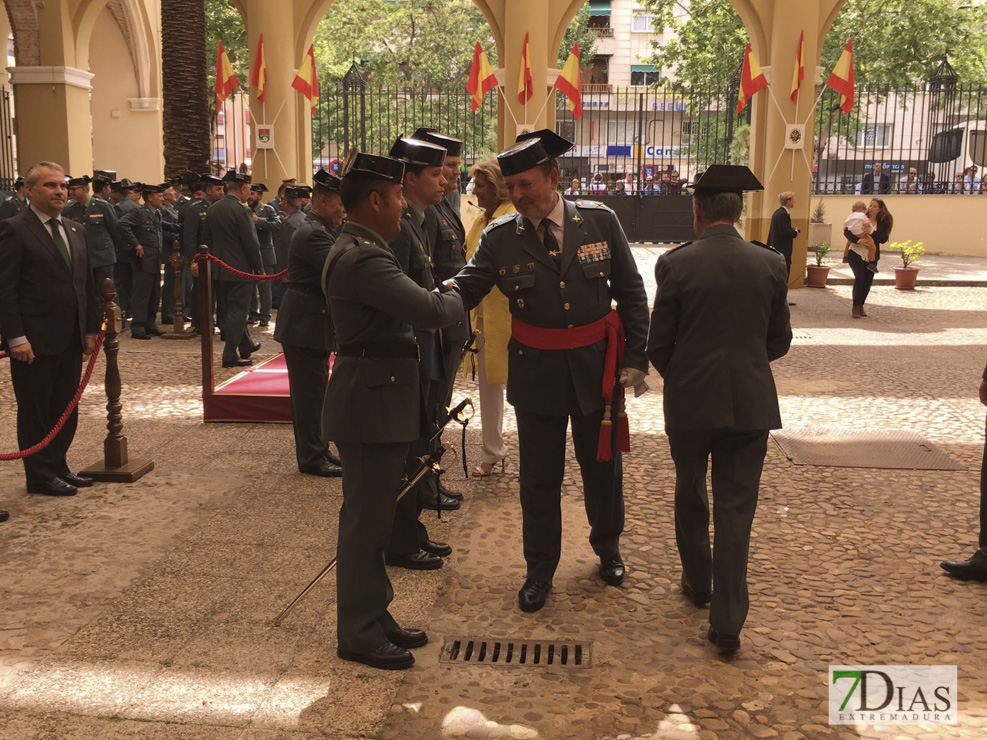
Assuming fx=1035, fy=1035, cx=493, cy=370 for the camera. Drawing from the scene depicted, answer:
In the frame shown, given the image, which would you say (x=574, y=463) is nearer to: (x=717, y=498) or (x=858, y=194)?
(x=717, y=498)

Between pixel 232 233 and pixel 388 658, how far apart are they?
7.31 metres

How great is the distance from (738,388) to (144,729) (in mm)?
2386

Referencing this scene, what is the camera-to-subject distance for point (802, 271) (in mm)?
17688

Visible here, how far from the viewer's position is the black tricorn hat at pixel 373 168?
3570 mm

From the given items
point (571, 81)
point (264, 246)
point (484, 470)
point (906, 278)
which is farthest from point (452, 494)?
point (906, 278)

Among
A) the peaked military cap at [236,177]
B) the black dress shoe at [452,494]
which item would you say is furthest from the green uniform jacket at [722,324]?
the peaked military cap at [236,177]

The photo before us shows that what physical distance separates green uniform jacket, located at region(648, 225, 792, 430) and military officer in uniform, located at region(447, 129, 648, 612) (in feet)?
1.05

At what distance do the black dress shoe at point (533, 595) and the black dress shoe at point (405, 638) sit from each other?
1.73 feet

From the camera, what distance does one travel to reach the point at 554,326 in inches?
168

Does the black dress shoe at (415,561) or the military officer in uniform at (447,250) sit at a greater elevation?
the military officer in uniform at (447,250)

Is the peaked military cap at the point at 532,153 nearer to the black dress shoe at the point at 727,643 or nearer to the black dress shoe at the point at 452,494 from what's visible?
the black dress shoe at the point at 727,643

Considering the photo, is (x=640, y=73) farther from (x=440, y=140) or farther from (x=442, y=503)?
(x=442, y=503)

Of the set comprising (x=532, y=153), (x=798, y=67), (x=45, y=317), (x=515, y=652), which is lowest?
(x=515, y=652)

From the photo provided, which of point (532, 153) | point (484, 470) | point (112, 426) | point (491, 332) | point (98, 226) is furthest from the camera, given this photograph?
point (98, 226)
